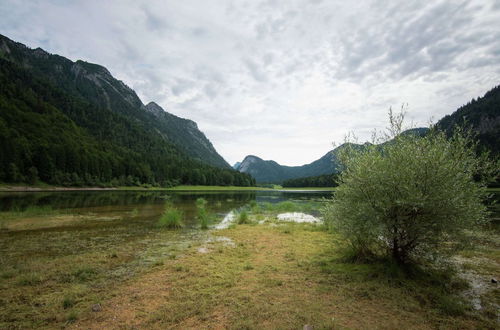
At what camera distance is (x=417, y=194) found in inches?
345

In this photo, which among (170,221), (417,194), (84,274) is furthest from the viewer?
(170,221)

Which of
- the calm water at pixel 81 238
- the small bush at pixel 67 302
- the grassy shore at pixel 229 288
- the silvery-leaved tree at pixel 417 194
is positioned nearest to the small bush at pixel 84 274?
the grassy shore at pixel 229 288

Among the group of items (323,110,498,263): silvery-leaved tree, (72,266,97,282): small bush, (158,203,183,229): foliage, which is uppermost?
(323,110,498,263): silvery-leaved tree

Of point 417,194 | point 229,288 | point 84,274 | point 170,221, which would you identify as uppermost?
point 417,194

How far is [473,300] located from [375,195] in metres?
4.43

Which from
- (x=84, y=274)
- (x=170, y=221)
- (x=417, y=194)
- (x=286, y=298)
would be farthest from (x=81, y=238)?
(x=417, y=194)

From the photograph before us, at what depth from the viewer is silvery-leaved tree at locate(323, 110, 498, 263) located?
886cm

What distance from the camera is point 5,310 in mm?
7180

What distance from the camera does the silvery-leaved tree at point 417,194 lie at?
886 centimetres

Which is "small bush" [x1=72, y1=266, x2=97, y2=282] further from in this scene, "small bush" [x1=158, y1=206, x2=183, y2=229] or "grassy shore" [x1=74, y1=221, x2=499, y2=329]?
"small bush" [x1=158, y1=206, x2=183, y2=229]

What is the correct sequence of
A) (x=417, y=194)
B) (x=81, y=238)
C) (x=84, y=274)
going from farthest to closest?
(x=81, y=238) < (x=84, y=274) < (x=417, y=194)

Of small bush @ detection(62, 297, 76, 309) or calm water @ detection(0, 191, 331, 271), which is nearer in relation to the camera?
small bush @ detection(62, 297, 76, 309)

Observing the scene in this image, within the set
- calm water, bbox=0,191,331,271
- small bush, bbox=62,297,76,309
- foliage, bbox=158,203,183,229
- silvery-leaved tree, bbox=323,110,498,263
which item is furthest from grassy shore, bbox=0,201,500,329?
foliage, bbox=158,203,183,229

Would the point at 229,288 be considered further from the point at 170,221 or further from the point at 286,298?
the point at 170,221
